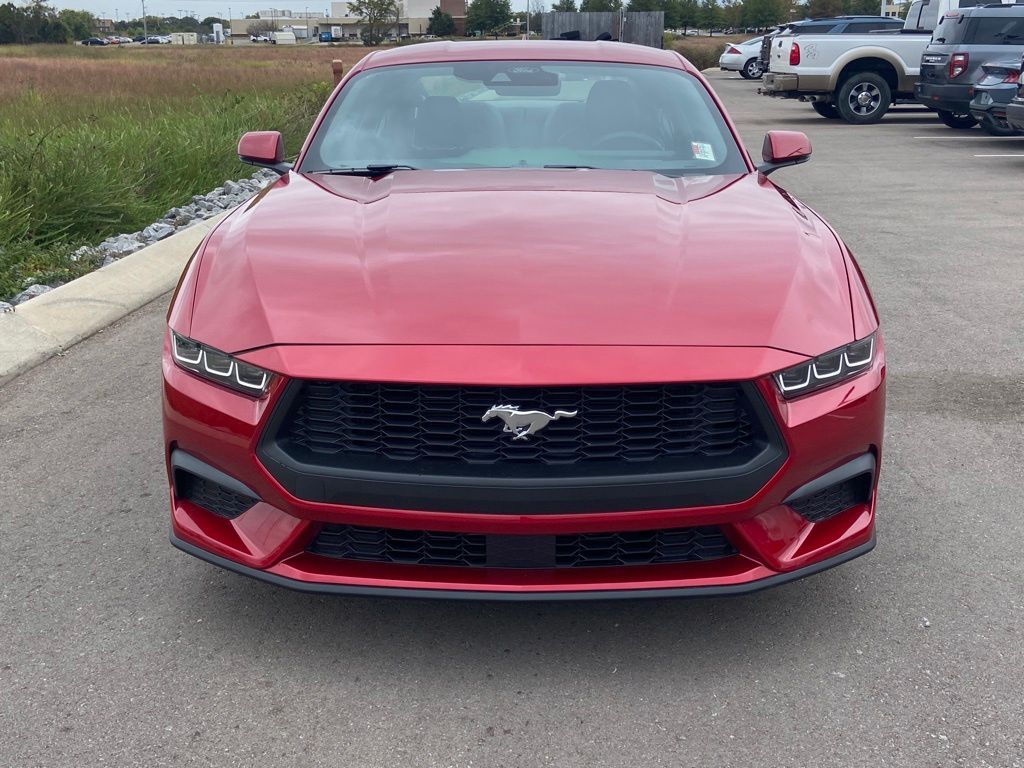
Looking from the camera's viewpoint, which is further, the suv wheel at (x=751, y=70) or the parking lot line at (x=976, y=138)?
the suv wheel at (x=751, y=70)

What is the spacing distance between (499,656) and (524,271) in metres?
1.02

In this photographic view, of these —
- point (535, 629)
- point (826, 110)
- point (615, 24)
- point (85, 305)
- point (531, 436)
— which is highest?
point (531, 436)

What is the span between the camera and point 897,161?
1433cm

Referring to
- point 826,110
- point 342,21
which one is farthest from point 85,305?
point 342,21

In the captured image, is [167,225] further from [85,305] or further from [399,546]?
[399,546]

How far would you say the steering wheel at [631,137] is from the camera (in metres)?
4.27

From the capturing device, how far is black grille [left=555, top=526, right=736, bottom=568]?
269cm

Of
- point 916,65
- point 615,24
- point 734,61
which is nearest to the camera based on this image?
point 916,65

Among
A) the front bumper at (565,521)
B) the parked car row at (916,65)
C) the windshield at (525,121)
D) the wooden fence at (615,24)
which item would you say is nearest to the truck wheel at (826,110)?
the parked car row at (916,65)

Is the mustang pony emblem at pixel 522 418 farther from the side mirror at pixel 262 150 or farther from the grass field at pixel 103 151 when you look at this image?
the grass field at pixel 103 151

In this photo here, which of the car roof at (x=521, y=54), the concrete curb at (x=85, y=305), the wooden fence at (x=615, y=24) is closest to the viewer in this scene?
the car roof at (x=521, y=54)

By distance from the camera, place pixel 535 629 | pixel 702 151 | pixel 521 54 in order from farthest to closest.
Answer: pixel 521 54, pixel 702 151, pixel 535 629

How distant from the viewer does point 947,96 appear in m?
17.1

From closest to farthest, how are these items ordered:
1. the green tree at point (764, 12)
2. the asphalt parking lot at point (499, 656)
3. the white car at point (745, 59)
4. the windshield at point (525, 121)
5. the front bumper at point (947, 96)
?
the asphalt parking lot at point (499, 656), the windshield at point (525, 121), the front bumper at point (947, 96), the white car at point (745, 59), the green tree at point (764, 12)
